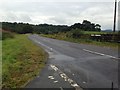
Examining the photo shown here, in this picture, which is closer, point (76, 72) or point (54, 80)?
A: point (54, 80)

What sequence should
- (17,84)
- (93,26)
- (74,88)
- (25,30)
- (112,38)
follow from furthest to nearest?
1. (25,30)
2. (93,26)
3. (112,38)
4. (17,84)
5. (74,88)

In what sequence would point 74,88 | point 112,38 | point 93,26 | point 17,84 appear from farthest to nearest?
point 93,26
point 112,38
point 17,84
point 74,88

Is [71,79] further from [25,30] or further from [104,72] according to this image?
[25,30]

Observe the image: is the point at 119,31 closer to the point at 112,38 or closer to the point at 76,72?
the point at 112,38

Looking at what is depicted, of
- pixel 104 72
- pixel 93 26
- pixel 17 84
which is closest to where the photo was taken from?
pixel 17 84

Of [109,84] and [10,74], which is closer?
[109,84]

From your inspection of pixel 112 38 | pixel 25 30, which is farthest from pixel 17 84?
pixel 25 30

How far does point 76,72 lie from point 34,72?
1.83m

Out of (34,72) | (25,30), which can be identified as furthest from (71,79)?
(25,30)

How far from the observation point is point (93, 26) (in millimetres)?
116125

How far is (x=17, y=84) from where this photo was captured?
9.02m

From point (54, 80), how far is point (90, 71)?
2.08 metres

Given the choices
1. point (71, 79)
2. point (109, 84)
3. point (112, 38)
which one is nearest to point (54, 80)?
point (71, 79)

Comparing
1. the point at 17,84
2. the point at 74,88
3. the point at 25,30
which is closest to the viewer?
the point at 74,88
